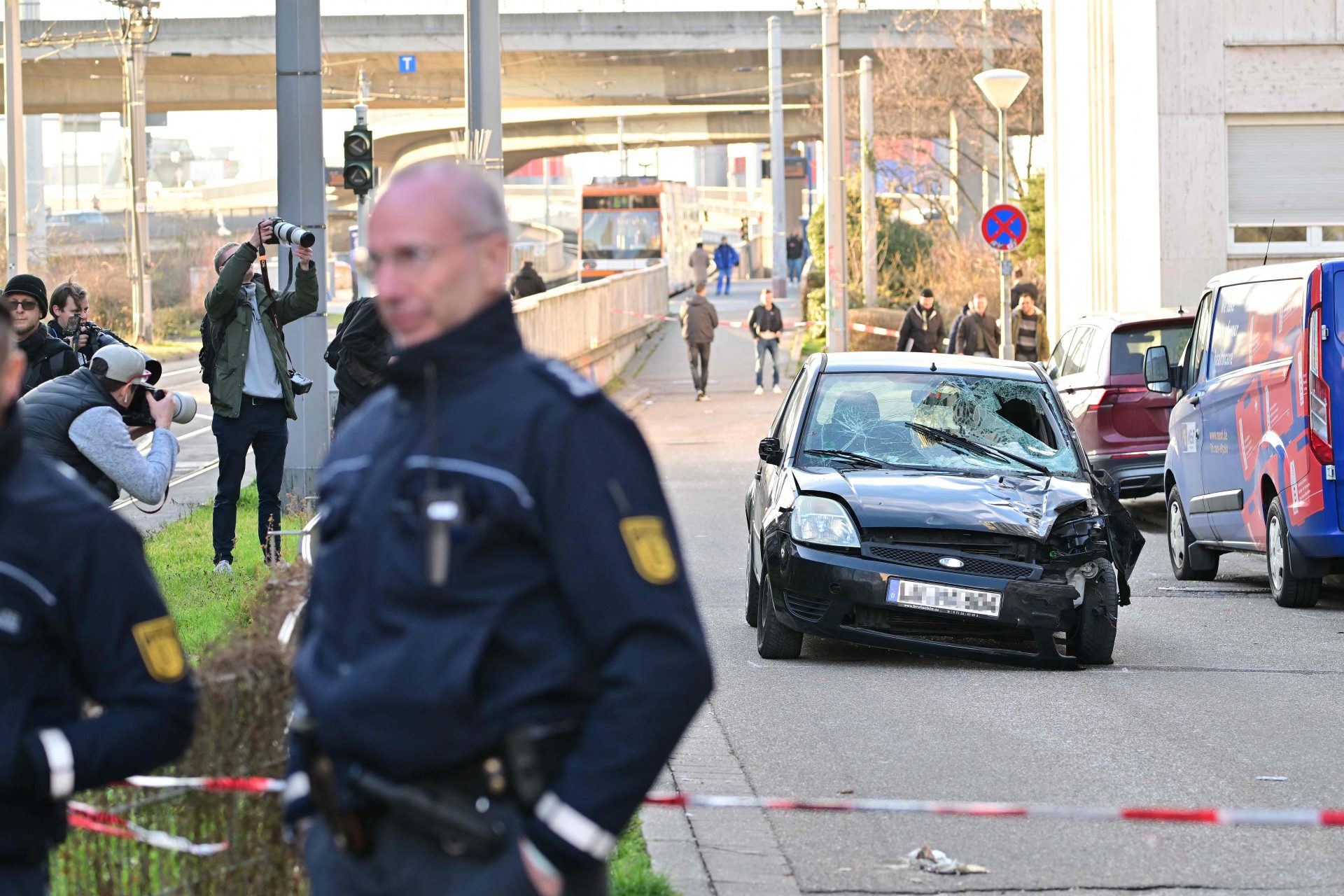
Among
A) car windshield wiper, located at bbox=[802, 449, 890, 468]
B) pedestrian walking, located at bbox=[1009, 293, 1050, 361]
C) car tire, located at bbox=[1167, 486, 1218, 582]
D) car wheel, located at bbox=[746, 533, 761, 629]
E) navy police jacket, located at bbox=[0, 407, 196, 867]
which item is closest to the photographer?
navy police jacket, located at bbox=[0, 407, 196, 867]

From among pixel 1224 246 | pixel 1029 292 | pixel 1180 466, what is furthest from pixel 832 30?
pixel 1180 466

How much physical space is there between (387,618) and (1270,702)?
6879mm

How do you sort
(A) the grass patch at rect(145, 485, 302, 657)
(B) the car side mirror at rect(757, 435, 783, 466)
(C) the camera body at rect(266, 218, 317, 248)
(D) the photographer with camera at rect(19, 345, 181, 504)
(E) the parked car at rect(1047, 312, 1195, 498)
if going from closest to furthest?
(D) the photographer with camera at rect(19, 345, 181, 504) → (A) the grass patch at rect(145, 485, 302, 657) → (B) the car side mirror at rect(757, 435, 783, 466) → (C) the camera body at rect(266, 218, 317, 248) → (E) the parked car at rect(1047, 312, 1195, 498)

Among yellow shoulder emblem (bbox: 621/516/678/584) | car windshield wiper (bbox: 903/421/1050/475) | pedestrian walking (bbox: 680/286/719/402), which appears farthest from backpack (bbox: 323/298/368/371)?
pedestrian walking (bbox: 680/286/719/402)

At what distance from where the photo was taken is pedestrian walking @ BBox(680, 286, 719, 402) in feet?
99.6

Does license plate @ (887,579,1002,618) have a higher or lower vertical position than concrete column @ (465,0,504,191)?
lower

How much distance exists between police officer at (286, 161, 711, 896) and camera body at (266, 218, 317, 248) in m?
8.00

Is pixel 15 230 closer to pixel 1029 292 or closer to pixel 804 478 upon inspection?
pixel 1029 292

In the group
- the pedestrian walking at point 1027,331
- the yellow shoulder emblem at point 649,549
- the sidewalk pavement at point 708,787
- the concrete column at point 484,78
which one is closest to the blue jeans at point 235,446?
the sidewalk pavement at point 708,787

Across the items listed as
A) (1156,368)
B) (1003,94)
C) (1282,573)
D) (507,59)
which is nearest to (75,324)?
(1156,368)

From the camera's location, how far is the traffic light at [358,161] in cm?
1922

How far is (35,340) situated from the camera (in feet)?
36.2

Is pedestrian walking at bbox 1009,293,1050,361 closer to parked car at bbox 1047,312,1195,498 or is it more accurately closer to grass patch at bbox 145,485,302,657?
parked car at bbox 1047,312,1195,498

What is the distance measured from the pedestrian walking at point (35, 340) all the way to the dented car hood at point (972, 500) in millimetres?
4221
